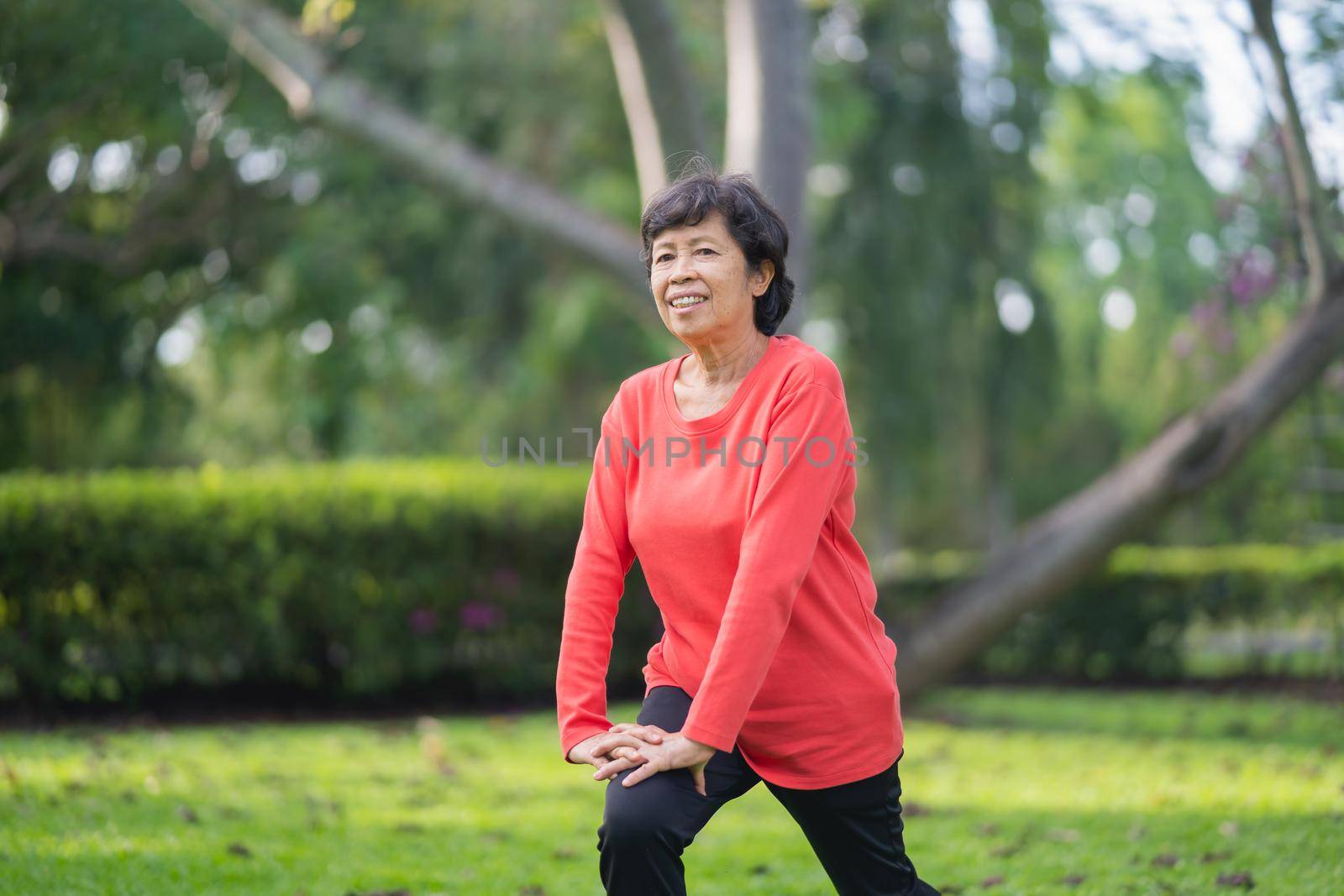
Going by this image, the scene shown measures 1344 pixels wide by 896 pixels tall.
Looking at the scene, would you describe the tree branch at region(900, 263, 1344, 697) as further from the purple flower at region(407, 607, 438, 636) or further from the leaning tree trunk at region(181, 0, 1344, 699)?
the purple flower at region(407, 607, 438, 636)

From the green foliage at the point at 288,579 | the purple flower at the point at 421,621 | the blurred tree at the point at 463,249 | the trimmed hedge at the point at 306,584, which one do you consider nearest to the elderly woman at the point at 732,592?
the trimmed hedge at the point at 306,584

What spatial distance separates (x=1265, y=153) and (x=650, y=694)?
8.22 m

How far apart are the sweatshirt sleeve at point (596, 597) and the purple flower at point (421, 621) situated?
19.8ft

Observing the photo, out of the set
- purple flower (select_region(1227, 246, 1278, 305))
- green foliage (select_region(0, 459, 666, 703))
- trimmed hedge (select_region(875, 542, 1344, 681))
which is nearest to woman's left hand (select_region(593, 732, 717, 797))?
green foliage (select_region(0, 459, 666, 703))

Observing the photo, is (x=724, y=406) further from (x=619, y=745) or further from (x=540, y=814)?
(x=540, y=814)

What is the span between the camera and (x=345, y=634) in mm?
8352

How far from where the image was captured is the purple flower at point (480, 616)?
28.5 feet

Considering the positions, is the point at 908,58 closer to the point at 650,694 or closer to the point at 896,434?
the point at 896,434

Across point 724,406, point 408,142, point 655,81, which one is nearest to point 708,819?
point 724,406

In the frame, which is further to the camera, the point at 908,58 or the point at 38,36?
the point at 908,58

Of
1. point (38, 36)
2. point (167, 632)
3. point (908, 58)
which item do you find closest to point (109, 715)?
point (167, 632)

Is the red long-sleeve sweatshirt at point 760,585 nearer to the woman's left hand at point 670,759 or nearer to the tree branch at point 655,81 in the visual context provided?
the woman's left hand at point 670,759

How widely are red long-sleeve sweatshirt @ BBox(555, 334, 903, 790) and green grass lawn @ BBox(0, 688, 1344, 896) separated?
5.82 feet

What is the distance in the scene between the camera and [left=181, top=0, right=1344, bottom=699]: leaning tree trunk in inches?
290
